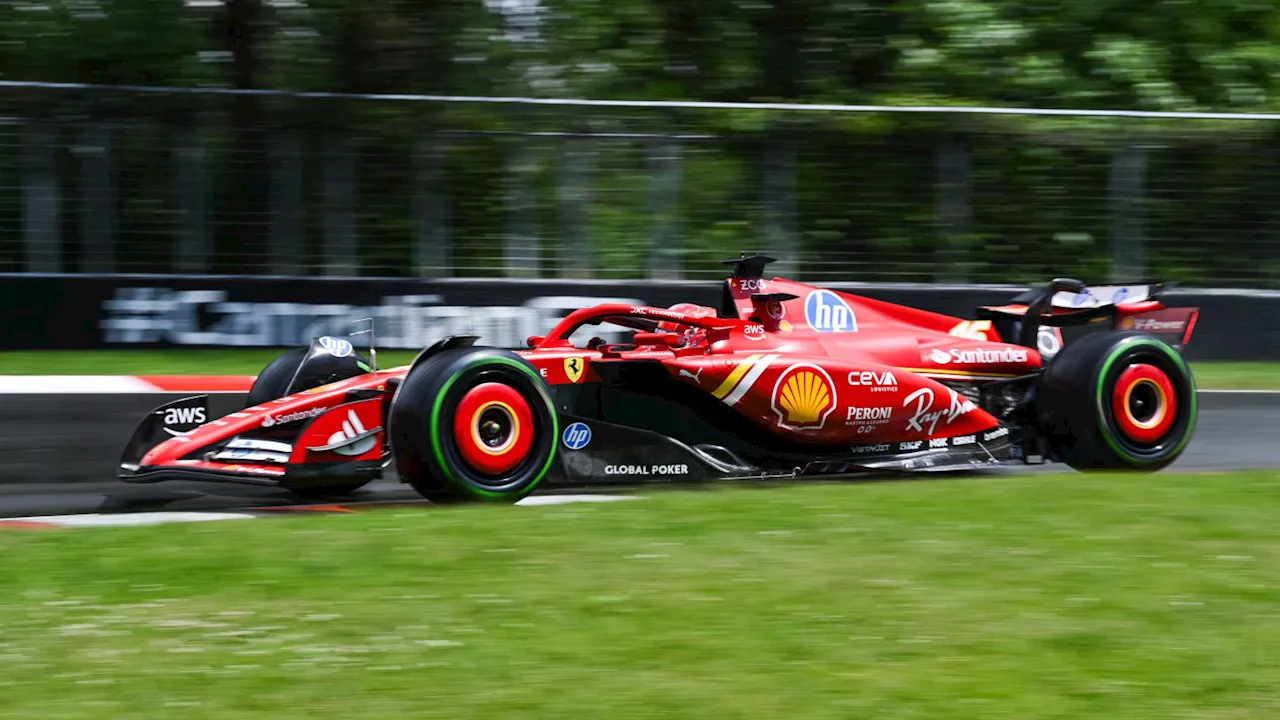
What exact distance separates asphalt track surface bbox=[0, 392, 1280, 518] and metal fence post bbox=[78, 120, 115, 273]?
10.4 ft

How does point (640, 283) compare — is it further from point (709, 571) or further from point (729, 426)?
point (709, 571)

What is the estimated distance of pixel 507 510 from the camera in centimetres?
599

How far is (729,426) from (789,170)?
17.3 ft

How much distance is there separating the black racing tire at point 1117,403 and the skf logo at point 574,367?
2.51m

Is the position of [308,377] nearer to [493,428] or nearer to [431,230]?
[493,428]

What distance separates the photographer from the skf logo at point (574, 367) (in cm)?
702

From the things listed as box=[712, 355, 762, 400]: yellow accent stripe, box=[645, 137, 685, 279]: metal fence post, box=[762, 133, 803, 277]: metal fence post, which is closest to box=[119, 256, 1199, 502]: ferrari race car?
box=[712, 355, 762, 400]: yellow accent stripe

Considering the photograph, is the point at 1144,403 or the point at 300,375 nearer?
the point at 300,375

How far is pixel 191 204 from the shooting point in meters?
11.4

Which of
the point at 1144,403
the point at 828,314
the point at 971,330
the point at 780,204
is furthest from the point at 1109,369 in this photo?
the point at 780,204

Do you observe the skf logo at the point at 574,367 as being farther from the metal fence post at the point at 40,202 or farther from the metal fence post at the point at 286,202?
the metal fence post at the point at 40,202

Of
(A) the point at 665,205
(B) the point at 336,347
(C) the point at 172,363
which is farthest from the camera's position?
(A) the point at 665,205

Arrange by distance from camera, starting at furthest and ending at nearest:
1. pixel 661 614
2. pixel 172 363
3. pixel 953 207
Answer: pixel 953 207, pixel 172 363, pixel 661 614

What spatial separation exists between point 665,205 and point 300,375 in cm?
505
